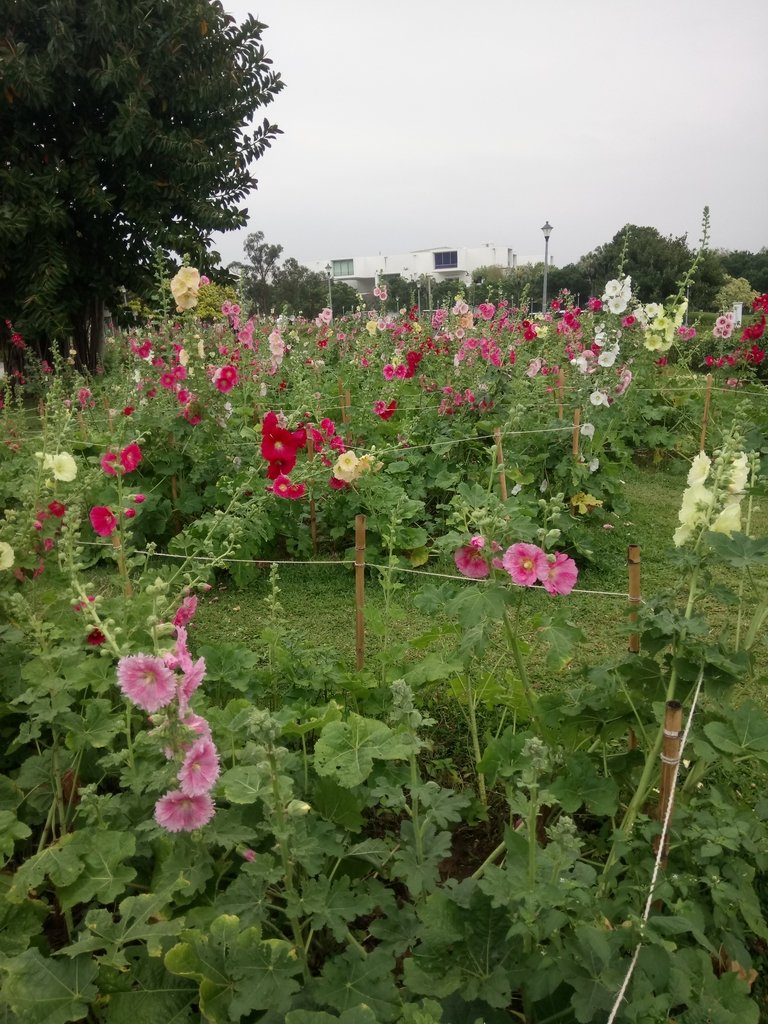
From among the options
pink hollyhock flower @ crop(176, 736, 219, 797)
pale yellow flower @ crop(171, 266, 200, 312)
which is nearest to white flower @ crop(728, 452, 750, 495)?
pink hollyhock flower @ crop(176, 736, 219, 797)

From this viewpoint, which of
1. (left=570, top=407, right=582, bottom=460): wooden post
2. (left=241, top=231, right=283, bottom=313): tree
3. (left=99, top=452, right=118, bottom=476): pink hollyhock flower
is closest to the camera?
(left=99, top=452, right=118, bottom=476): pink hollyhock flower

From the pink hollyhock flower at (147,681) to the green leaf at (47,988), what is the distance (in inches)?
21.5

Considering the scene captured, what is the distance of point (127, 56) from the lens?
10.3 m

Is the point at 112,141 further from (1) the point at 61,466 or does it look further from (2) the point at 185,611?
(2) the point at 185,611

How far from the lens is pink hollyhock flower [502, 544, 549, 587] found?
1.77 m

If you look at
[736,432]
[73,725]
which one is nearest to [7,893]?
[73,725]

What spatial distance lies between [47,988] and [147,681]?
0.62 m

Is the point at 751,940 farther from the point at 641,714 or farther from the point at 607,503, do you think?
the point at 607,503

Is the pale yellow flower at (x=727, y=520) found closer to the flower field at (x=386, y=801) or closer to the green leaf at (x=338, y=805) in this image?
the flower field at (x=386, y=801)

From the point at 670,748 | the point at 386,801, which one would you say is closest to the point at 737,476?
the point at 670,748

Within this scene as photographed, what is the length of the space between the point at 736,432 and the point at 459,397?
13.1ft

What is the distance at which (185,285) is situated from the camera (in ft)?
14.6

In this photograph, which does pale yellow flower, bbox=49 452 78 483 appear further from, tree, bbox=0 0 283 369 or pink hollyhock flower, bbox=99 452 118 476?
tree, bbox=0 0 283 369

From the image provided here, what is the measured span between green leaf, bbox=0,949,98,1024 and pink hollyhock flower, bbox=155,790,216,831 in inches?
12.1
